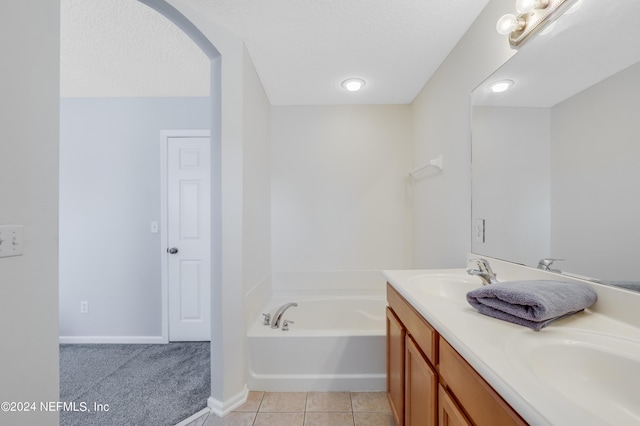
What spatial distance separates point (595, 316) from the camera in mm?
829

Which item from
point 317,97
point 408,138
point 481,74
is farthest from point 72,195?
point 481,74

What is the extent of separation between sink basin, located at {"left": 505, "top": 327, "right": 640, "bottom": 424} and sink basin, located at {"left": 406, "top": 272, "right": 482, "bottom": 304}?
0.62 m

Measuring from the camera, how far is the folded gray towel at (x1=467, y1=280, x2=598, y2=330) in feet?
2.39

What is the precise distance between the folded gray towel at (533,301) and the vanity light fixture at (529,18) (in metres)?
1.02

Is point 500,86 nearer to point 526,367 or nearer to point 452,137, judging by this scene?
point 452,137

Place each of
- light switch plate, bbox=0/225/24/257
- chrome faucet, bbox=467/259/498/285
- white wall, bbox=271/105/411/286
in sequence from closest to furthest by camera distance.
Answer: light switch plate, bbox=0/225/24/257 < chrome faucet, bbox=467/259/498/285 < white wall, bbox=271/105/411/286

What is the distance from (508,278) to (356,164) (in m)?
1.70

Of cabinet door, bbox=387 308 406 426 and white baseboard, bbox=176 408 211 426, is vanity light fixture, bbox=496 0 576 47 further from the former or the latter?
white baseboard, bbox=176 408 211 426

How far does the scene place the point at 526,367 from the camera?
0.58 m

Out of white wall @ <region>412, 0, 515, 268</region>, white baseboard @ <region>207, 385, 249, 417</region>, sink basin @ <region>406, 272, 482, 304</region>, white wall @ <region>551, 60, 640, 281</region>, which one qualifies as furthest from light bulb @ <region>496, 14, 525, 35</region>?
white baseboard @ <region>207, 385, 249, 417</region>

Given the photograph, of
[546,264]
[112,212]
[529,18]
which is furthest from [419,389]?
[112,212]

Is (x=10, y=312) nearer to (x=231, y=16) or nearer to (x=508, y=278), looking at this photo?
(x=231, y=16)

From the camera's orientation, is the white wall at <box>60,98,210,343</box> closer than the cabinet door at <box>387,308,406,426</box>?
No

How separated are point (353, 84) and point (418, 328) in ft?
6.42
